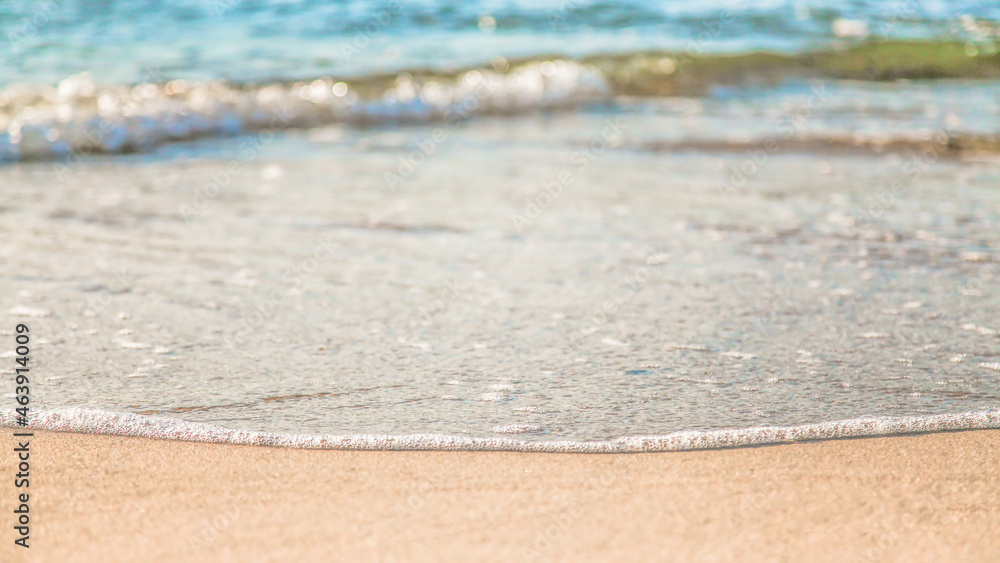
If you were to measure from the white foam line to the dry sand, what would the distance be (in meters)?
0.03

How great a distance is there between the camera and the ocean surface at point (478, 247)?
2.40 metres

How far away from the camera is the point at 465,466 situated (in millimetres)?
2066

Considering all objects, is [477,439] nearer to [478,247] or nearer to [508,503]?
[508,503]

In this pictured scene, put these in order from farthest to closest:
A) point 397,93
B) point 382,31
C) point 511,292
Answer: point 382,31
point 397,93
point 511,292

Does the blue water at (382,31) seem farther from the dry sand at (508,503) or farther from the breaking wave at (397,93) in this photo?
the dry sand at (508,503)

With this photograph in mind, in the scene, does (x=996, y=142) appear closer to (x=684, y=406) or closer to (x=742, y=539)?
(x=684, y=406)

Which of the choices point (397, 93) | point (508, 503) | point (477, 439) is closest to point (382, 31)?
point (397, 93)

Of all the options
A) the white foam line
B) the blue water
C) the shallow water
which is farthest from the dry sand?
the blue water

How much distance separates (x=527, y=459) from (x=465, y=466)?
146 mm

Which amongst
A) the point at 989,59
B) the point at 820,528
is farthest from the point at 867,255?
the point at 989,59

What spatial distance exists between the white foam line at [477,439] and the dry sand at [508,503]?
0.11ft

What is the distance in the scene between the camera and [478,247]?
3.96 m

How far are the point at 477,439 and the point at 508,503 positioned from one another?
0.32 meters

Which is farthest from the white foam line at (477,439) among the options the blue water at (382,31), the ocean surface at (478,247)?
the blue water at (382,31)
